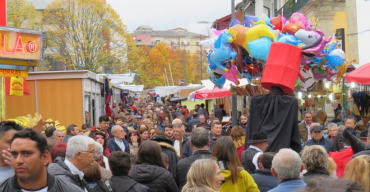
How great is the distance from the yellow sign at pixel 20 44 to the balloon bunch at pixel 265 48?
462cm

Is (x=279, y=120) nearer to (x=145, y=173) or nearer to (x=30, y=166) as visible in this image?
(x=145, y=173)

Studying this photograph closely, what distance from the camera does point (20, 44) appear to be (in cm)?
1351

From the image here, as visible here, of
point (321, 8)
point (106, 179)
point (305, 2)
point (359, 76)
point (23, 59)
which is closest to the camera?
point (106, 179)

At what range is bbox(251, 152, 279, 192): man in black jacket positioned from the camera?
6738 mm

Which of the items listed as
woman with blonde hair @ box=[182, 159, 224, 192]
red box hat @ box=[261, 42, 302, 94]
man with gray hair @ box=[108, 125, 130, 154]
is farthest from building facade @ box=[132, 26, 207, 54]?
woman with blonde hair @ box=[182, 159, 224, 192]

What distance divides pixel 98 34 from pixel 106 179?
42.1 metres

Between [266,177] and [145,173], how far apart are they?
59.9 inches

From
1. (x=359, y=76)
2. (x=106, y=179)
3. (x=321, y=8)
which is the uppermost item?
(x=321, y=8)

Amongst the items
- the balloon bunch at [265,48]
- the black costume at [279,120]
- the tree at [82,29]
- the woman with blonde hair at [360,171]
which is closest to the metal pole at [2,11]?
the balloon bunch at [265,48]

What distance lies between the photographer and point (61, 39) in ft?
157

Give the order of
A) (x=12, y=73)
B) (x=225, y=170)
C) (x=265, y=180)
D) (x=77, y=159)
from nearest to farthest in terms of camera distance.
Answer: (x=77, y=159) < (x=225, y=170) < (x=265, y=180) < (x=12, y=73)

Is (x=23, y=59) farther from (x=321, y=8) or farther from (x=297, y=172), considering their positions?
(x=321, y=8)

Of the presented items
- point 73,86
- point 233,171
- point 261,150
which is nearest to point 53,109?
point 73,86

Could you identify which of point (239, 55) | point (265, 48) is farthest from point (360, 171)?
point (239, 55)
